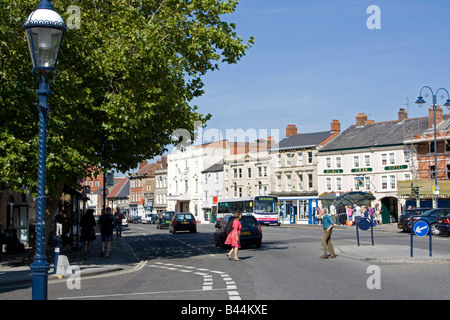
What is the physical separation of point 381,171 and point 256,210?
1515 centimetres

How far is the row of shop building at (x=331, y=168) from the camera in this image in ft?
187

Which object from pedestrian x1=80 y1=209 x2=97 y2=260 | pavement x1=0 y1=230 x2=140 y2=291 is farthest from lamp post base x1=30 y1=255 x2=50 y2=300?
pedestrian x1=80 y1=209 x2=97 y2=260

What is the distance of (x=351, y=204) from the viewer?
5569cm

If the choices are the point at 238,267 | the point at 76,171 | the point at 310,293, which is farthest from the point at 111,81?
the point at 310,293

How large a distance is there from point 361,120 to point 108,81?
180 ft

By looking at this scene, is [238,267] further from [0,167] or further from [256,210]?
[256,210]

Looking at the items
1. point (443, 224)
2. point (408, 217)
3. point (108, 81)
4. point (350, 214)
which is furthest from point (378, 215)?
point (108, 81)

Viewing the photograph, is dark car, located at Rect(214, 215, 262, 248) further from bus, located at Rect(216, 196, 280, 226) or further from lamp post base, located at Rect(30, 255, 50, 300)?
bus, located at Rect(216, 196, 280, 226)

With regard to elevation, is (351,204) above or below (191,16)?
below

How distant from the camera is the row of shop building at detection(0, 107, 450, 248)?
5712cm

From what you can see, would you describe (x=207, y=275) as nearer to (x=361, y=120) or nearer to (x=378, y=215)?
(x=378, y=215)

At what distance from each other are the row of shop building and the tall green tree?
69.1 ft

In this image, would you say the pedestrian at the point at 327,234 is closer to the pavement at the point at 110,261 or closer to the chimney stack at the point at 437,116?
the pavement at the point at 110,261

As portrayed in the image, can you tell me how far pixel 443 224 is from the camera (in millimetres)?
33438
